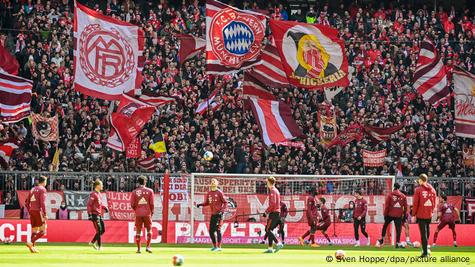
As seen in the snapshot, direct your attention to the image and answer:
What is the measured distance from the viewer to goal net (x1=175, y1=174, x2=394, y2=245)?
4112 cm

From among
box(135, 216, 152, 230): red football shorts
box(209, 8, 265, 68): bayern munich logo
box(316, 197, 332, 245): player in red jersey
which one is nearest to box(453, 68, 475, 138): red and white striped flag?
box(316, 197, 332, 245): player in red jersey

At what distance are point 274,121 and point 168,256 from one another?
1610 cm

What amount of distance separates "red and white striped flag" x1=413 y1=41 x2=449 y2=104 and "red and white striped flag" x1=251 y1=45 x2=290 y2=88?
7.20m

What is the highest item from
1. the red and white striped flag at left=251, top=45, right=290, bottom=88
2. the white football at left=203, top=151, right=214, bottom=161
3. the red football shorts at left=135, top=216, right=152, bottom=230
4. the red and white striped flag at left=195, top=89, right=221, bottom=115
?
the red and white striped flag at left=251, top=45, right=290, bottom=88

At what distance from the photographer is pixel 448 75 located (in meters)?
51.7

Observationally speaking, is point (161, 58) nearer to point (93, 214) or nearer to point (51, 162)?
point (51, 162)

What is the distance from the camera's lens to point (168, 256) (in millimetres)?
29984

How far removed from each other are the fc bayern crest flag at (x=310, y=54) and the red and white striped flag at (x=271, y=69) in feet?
1.58

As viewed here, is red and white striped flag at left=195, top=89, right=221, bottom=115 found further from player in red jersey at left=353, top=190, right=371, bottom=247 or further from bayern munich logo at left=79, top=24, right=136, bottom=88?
player in red jersey at left=353, top=190, right=371, bottom=247

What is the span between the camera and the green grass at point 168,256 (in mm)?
26547

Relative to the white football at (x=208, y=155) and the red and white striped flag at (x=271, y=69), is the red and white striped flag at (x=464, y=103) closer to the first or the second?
the red and white striped flag at (x=271, y=69)

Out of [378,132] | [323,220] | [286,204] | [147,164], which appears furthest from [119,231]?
[378,132]

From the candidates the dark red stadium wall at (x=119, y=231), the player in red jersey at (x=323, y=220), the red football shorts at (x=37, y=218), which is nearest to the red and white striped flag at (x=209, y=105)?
the dark red stadium wall at (x=119, y=231)

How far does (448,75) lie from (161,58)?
13.4 metres
